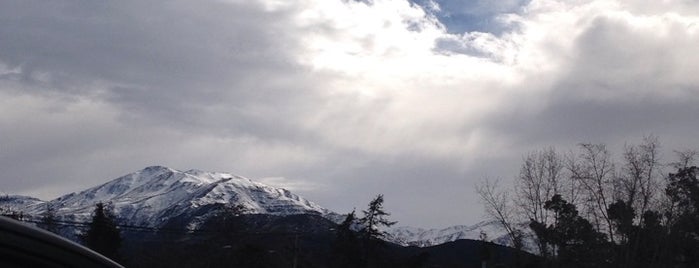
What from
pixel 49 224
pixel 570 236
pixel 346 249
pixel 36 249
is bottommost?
pixel 36 249

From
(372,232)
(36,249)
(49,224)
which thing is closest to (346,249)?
(372,232)

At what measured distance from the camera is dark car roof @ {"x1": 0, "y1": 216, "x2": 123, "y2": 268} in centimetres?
170

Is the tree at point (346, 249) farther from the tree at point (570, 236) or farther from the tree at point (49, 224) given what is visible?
the tree at point (49, 224)

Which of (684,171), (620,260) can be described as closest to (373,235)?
(620,260)

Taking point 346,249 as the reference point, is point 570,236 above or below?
above

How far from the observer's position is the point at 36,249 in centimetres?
175

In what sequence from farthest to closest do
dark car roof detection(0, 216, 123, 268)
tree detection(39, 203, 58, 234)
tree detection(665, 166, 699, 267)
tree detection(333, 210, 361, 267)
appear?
tree detection(333, 210, 361, 267) < tree detection(665, 166, 699, 267) < tree detection(39, 203, 58, 234) < dark car roof detection(0, 216, 123, 268)

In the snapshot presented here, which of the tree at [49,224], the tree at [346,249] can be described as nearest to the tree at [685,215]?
the tree at [346,249]

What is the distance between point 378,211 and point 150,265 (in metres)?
17.5

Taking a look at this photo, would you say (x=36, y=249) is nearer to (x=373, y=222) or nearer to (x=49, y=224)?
(x=49, y=224)

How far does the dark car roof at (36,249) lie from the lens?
170 centimetres

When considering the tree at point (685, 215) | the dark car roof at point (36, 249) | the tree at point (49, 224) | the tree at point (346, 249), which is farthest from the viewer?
the tree at point (346, 249)

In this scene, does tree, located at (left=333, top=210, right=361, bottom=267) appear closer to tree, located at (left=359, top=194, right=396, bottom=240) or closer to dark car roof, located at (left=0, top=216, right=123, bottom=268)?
tree, located at (left=359, top=194, right=396, bottom=240)

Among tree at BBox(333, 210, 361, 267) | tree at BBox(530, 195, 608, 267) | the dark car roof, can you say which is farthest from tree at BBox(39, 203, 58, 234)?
tree at BBox(530, 195, 608, 267)
